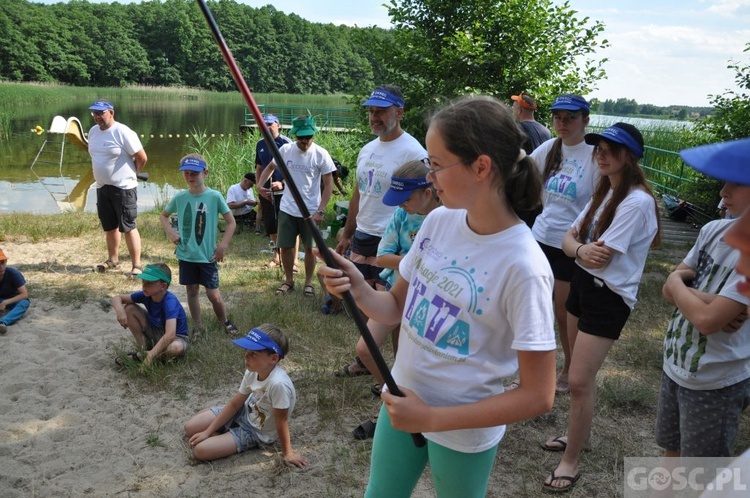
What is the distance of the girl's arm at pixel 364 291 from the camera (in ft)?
6.42

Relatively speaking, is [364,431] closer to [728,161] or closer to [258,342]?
[258,342]

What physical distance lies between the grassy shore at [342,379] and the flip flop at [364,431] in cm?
5

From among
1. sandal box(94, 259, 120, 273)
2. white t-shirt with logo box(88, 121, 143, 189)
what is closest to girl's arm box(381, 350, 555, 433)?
white t-shirt with logo box(88, 121, 143, 189)

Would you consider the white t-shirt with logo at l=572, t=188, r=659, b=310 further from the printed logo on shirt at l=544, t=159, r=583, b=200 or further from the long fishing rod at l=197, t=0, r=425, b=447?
the long fishing rod at l=197, t=0, r=425, b=447

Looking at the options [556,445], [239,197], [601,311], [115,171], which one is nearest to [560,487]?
[556,445]

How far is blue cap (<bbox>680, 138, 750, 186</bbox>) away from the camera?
0.86 metres

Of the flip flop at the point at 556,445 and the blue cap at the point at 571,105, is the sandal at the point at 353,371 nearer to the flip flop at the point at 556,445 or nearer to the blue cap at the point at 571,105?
the flip flop at the point at 556,445

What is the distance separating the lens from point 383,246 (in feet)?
12.4

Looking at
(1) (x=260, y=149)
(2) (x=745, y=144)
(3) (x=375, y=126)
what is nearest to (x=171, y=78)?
(1) (x=260, y=149)

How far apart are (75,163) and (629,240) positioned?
60.6 ft

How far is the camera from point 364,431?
3.76 metres

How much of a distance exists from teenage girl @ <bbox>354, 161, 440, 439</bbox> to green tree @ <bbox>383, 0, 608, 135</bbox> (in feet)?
14.2

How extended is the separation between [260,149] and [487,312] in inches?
267

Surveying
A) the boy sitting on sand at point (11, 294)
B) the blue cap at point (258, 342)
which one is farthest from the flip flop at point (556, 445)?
the boy sitting on sand at point (11, 294)
